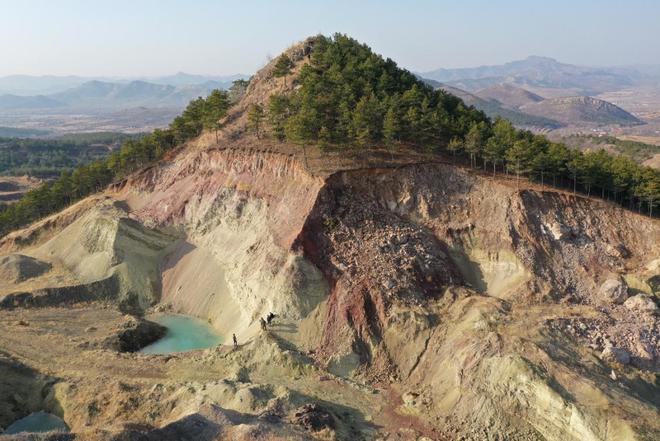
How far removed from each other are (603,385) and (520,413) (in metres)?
5.16

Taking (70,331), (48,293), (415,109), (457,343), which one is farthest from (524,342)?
(48,293)

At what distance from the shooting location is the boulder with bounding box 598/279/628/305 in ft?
121

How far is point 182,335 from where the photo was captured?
142ft

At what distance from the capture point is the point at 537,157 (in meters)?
45.0

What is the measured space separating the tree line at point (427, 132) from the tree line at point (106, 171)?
13679 millimetres

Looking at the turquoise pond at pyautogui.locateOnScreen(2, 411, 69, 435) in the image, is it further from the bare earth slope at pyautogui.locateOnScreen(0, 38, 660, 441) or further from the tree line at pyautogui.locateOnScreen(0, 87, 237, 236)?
the tree line at pyautogui.locateOnScreen(0, 87, 237, 236)

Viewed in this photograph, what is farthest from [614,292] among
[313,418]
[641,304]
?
[313,418]

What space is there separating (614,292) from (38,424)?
41341mm

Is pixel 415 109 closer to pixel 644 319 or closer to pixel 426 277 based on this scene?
pixel 426 277

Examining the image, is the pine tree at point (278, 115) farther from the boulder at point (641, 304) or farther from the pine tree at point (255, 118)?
the boulder at point (641, 304)

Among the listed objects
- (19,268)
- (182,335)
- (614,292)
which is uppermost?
(614,292)

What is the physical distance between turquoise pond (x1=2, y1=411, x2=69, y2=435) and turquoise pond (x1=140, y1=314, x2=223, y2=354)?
33.7 feet

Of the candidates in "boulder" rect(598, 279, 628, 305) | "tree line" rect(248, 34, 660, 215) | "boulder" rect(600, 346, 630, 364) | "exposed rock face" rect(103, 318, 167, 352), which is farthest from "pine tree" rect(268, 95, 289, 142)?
"boulder" rect(600, 346, 630, 364)

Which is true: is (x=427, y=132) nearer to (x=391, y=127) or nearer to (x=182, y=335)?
(x=391, y=127)
